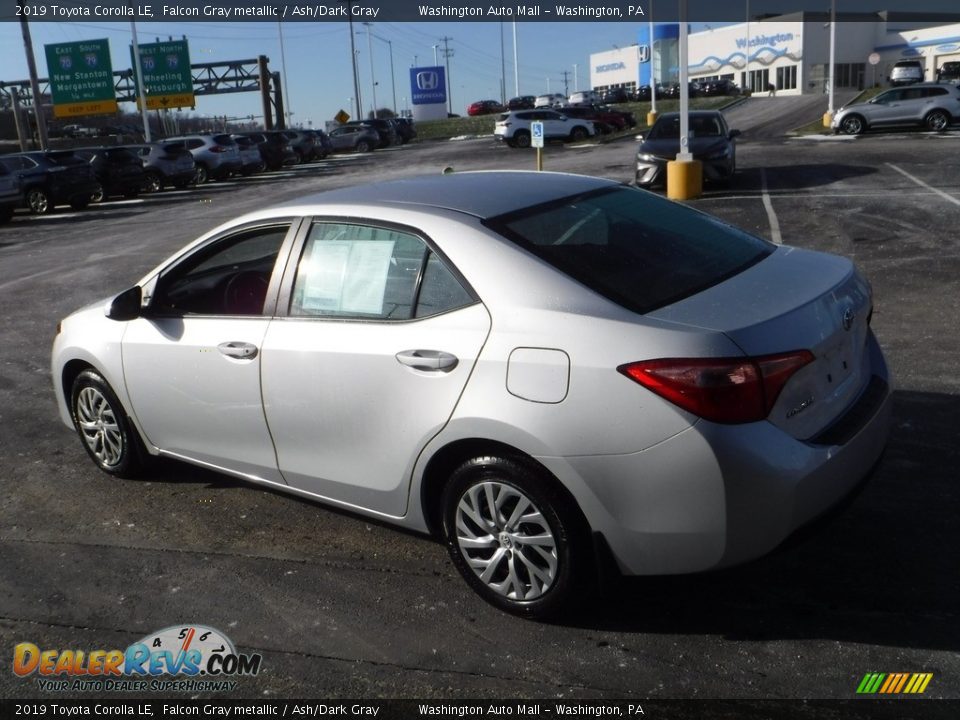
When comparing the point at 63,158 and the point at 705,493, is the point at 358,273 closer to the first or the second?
the point at 705,493

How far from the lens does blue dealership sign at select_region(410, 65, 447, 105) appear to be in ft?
293

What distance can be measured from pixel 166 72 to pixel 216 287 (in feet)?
157

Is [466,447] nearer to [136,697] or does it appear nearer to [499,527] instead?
[499,527]

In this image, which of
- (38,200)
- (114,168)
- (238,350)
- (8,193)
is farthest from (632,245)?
(114,168)

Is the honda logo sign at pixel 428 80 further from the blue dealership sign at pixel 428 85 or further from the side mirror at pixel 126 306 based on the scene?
the side mirror at pixel 126 306

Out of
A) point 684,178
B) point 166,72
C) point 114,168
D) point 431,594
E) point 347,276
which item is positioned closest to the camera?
point 431,594

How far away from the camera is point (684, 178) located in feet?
56.0

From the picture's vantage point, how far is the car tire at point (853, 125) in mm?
31797

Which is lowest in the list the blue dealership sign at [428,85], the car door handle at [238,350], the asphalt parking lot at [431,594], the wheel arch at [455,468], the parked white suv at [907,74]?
the asphalt parking lot at [431,594]

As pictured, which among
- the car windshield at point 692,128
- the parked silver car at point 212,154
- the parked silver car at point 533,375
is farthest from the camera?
the parked silver car at point 212,154

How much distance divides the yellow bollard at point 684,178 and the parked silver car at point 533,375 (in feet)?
43.1

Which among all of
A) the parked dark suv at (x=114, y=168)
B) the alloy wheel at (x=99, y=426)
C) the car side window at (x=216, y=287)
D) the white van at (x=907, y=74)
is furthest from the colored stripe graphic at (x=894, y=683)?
the white van at (x=907, y=74)

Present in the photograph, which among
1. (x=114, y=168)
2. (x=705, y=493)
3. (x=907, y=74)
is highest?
(x=907, y=74)
